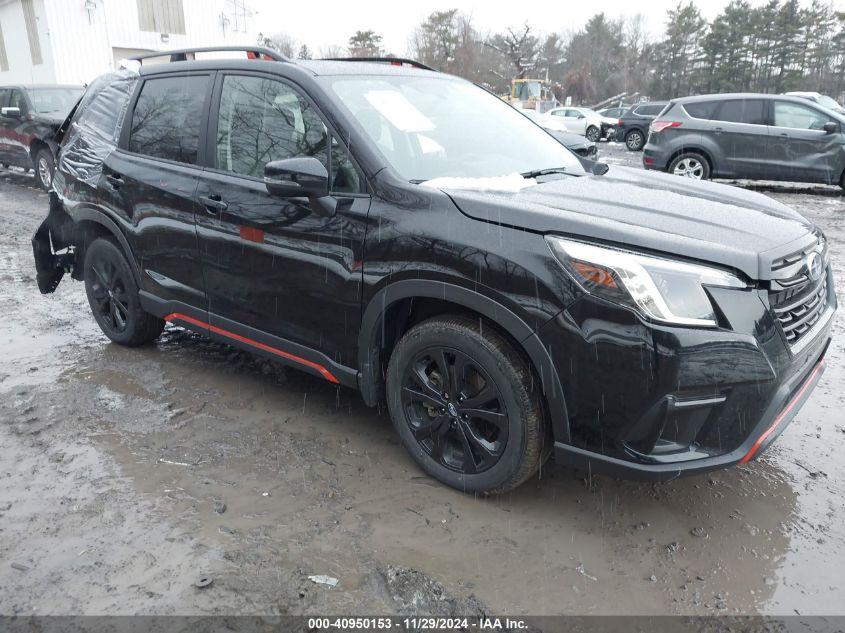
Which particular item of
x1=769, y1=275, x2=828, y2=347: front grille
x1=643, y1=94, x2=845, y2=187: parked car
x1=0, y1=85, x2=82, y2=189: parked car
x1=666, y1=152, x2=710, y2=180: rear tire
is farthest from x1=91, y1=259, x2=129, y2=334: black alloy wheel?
x1=643, y1=94, x2=845, y2=187: parked car

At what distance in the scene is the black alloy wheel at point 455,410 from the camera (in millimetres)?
2678

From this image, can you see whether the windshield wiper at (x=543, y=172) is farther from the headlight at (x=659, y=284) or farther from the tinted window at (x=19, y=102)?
the tinted window at (x=19, y=102)

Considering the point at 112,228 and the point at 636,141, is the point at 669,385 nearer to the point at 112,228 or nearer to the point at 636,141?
the point at 112,228

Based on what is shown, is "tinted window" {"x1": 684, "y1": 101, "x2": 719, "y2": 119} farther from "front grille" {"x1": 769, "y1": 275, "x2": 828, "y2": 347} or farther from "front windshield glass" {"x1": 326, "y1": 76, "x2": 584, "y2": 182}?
"front grille" {"x1": 769, "y1": 275, "x2": 828, "y2": 347}

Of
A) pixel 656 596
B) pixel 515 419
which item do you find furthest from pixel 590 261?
pixel 656 596

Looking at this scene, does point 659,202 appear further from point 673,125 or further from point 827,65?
point 827,65

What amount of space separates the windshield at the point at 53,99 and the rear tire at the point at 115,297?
27.6 feet

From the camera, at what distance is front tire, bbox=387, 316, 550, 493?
2566 mm

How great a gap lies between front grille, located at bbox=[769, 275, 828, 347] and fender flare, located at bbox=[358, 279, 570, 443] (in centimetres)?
83

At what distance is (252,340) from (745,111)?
35.5ft

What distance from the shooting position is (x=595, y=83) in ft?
205

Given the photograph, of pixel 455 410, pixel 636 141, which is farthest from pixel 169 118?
pixel 636 141

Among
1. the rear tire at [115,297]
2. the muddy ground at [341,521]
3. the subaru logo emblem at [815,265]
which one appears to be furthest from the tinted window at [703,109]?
the rear tire at [115,297]

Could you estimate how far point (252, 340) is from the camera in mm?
3506
